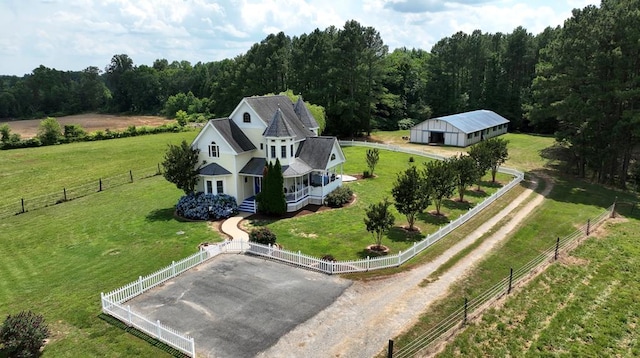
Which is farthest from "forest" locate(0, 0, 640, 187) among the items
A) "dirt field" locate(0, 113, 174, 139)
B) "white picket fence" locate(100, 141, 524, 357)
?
"white picket fence" locate(100, 141, 524, 357)

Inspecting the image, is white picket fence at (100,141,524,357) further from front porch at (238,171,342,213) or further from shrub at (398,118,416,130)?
shrub at (398,118,416,130)

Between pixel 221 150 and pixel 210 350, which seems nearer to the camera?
pixel 210 350

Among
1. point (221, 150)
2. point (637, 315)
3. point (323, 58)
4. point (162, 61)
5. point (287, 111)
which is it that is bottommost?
point (637, 315)

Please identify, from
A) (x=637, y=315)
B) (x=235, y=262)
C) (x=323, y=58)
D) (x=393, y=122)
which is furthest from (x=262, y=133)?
(x=393, y=122)

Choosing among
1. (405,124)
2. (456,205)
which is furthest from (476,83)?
(456,205)

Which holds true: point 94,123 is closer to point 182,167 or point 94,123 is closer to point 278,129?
point 182,167

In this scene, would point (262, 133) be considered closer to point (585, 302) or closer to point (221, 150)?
point (221, 150)

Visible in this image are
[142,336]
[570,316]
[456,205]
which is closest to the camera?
[142,336]
